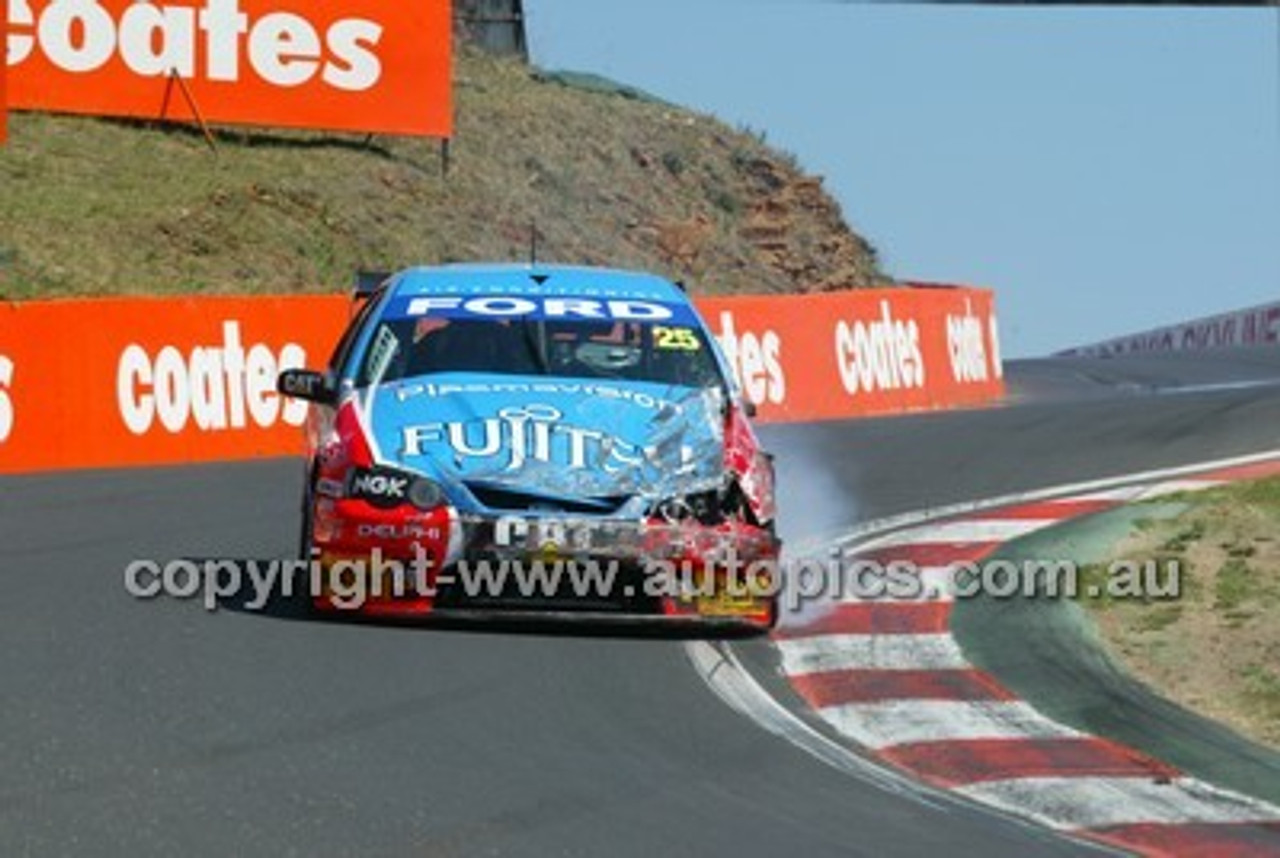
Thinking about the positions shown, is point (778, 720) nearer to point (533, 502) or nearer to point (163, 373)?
point (533, 502)

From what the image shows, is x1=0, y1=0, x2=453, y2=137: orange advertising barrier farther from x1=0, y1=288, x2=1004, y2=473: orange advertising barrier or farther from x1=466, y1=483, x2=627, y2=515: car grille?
x1=466, y1=483, x2=627, y2=515: car grille

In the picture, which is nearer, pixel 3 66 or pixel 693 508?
pixel 693 508

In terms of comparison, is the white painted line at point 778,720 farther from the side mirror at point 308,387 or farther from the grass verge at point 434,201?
the grass verge at point 434,201

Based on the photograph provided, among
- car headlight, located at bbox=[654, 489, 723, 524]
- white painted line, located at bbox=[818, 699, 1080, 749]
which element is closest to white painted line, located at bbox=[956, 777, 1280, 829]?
white painted line, located at bbox=[818, 699, 1080, 749]

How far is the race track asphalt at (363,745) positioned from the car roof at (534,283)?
1.61m

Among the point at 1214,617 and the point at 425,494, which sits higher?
the point at 425,494

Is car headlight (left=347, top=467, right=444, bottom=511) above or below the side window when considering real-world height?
below

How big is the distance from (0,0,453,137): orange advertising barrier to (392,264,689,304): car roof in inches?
706

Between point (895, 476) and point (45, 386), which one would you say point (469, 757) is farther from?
point (45, 386)

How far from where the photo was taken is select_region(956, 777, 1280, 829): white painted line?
29.2 ft

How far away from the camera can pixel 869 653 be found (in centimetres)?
Result: 1208

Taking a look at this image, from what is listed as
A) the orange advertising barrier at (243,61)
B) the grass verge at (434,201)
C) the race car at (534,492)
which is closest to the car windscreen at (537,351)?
the race car at (534,492)

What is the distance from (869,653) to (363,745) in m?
3.33

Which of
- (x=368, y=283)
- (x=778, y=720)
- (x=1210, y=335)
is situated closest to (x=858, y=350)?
(x=368, y=283)
